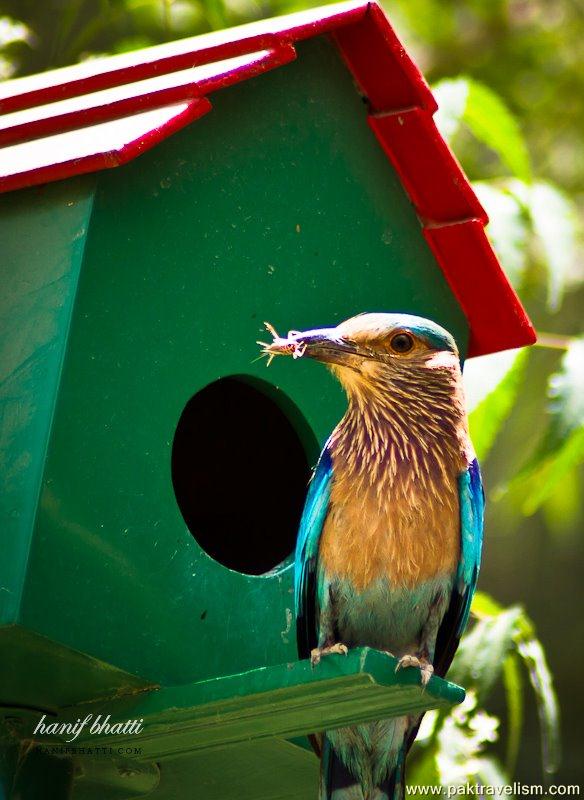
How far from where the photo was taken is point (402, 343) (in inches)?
164

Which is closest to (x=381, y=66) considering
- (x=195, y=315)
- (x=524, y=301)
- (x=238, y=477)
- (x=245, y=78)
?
(x=245, y=78)

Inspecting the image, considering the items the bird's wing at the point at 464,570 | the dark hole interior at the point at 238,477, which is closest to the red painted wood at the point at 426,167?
the dark hole interior at the point at 238,477

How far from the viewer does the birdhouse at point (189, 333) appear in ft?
11.7

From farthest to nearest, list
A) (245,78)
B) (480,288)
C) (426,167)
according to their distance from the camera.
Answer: (480,288) < (426,167) < (245,78)

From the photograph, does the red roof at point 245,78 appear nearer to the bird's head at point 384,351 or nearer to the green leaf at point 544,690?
the bird's head at point 384,351

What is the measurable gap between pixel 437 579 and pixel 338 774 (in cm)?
59

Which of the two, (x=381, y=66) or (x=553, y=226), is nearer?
(x=381, y=66)

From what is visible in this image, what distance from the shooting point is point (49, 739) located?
3.90m

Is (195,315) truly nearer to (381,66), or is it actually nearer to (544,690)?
(381,66)

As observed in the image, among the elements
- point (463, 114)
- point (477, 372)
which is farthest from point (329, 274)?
point (463, 114)

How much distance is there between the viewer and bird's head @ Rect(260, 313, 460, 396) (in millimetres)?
4043

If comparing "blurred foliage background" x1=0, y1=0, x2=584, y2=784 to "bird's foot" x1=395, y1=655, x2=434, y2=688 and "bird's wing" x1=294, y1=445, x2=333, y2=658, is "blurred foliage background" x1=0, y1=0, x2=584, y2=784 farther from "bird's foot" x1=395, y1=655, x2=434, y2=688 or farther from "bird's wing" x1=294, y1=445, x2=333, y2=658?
"bird's foot" x1=395, y1=655, x2=434, y2=688

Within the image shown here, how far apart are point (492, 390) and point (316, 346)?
98cm

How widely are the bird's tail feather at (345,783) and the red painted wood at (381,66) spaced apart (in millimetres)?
2018
